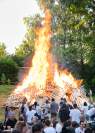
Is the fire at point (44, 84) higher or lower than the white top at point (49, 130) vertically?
higher

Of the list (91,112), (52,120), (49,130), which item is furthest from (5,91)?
(49,130)

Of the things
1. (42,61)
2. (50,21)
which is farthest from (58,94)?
(50,21)

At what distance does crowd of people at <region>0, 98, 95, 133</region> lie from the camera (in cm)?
1484

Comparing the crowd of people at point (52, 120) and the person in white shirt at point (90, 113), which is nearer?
the crowd of people at point (52, 120)

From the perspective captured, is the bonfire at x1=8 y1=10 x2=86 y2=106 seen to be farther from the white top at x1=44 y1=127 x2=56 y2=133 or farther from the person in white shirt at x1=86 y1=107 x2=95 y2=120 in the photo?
the white top at x1=44 y1=127 x2=56 y2=133

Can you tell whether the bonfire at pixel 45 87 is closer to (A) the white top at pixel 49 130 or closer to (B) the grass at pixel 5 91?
(B) the grass at pixel 5 91

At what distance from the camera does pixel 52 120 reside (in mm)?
15992

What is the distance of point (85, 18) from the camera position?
933 inches

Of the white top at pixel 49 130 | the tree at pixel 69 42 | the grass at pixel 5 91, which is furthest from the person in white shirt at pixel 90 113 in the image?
the tree at pixel 69 42

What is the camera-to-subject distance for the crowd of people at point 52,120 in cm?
1484

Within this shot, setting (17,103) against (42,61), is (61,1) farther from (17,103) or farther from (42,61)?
(17,103)

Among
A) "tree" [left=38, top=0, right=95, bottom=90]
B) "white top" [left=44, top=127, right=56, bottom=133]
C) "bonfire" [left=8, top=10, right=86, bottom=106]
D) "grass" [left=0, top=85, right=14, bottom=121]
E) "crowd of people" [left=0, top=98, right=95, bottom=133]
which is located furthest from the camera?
"tree" [left=38, top=0, right=95, bottom=90]

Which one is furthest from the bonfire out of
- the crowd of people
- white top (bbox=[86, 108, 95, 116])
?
white top (bbox=[86, 108, 95, 116])

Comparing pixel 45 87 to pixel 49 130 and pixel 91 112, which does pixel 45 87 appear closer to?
pixel 91 112
